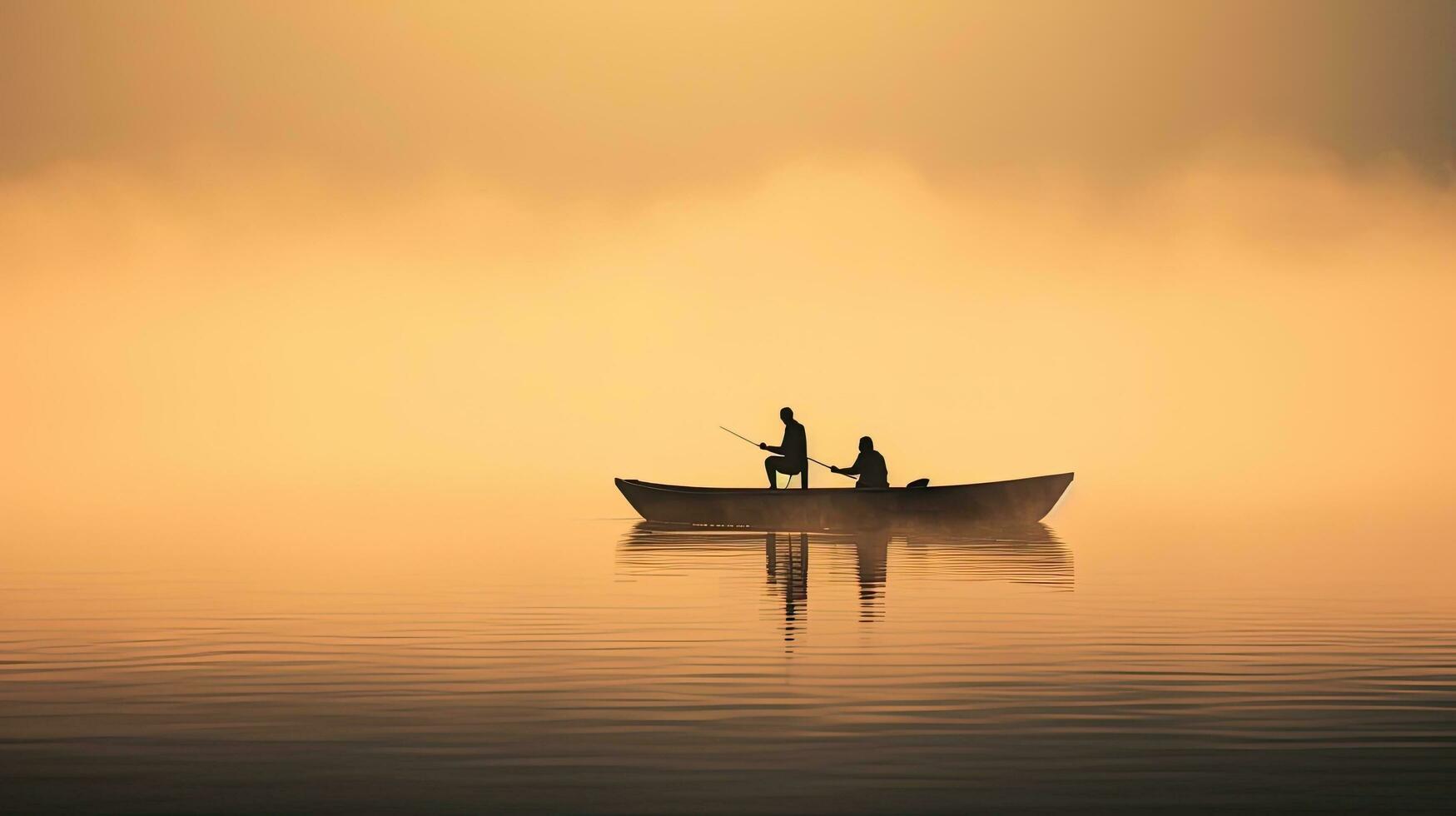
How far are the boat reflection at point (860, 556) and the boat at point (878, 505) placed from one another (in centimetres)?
33

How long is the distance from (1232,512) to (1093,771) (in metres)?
54.1

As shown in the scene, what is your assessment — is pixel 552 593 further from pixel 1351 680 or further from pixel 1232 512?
pixel 1232 512

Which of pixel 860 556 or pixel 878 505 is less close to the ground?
pixel 878 505

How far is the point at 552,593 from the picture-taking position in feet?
84.5

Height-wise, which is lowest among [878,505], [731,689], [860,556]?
[731,689]

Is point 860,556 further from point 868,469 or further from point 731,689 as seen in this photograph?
point 731,689

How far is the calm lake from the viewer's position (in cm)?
1166

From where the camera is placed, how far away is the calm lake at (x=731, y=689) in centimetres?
1166

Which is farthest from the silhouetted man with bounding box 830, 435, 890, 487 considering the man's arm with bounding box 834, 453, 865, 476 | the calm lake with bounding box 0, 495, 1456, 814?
the calm lake with bounding box 0, 495, 1456, 814

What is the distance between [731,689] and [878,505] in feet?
81.2

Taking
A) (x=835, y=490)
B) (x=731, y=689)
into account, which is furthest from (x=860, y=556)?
(x=731, y=689)

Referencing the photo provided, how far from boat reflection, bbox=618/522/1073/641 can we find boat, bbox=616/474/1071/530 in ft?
1.07

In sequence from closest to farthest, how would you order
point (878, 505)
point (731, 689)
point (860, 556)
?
point (731, 689), point (860, 556), point (878, 505)

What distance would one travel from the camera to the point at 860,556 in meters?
32.8
